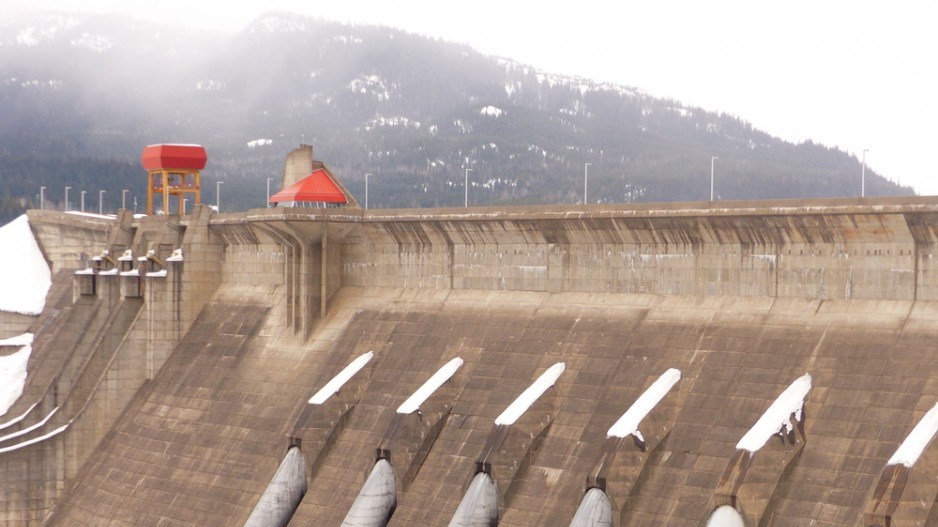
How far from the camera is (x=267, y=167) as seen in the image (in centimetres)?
19712

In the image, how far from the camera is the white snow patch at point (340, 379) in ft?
138

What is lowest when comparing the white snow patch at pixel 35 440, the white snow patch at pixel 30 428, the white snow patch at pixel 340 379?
the white snow patch at pixel 35 440

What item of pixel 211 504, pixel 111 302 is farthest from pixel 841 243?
pixel 111 302

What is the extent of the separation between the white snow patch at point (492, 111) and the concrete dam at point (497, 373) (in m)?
125

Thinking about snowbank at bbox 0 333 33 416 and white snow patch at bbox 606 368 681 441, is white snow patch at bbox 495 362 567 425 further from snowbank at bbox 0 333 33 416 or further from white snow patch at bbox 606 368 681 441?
snowbank at bbox 0 333 33 416

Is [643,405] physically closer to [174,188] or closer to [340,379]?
[340,379]

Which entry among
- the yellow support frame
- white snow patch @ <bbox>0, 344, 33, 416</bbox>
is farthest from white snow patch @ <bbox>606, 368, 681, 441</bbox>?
the yellow support frame

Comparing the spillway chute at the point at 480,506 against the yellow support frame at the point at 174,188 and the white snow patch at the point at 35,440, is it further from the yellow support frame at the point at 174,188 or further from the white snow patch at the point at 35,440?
the yellow support frame at the point at 174,188

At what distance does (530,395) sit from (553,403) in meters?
0.81

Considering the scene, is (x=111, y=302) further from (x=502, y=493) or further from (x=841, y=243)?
(x=841, y=243)

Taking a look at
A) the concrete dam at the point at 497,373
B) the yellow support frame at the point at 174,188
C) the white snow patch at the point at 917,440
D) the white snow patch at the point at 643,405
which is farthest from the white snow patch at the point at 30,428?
the white snow patch at the point at 917,440

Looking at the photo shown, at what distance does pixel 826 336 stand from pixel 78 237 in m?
50.7

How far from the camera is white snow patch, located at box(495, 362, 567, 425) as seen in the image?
34844 mm

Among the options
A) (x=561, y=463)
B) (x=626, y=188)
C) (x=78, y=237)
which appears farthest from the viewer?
(x=626, y=188)
